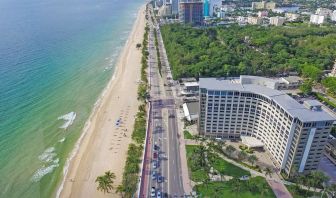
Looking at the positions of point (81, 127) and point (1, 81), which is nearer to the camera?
point (81, 127)

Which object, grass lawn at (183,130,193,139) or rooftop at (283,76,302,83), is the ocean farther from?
rooftop at (283,76,302,83)

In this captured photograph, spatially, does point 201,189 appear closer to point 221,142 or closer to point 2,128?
point 221,142

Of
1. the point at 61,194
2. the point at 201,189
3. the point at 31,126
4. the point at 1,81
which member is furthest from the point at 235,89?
the point at 1,81

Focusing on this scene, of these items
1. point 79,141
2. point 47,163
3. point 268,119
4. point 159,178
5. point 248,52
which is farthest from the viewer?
point 248,52

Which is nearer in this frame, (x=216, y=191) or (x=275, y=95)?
(x=216, y=191)

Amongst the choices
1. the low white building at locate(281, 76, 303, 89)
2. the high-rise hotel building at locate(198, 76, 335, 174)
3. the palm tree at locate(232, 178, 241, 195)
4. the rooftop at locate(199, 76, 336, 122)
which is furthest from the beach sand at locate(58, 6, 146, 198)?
the low white building at locate(281, 76, 303, 89)

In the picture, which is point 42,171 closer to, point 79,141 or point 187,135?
point 79,141

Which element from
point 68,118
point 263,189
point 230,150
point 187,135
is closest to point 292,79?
point 230,150
